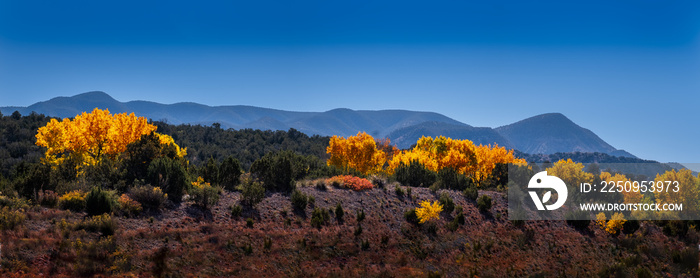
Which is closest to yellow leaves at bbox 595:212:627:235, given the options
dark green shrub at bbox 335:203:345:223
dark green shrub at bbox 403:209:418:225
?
dark green shrub at bbox 403:209:418:225

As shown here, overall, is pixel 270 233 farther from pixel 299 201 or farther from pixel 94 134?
pixel 94 134

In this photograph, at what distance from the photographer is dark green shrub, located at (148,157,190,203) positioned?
19.8 m

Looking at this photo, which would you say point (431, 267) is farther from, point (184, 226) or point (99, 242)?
point (99, 242)

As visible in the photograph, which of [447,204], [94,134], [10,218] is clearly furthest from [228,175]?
[447,204]

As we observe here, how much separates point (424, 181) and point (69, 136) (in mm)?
28520

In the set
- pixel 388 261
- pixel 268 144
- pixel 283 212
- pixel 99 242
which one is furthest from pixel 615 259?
pixel 268 144

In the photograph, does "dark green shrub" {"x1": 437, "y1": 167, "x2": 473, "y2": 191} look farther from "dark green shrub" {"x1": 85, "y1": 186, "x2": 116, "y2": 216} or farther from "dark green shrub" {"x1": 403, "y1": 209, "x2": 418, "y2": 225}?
"dark green shrub" {"x1": 85, "y1": 186, "x2": 116, "y2": 216}

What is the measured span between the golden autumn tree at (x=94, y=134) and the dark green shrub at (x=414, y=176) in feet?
67.7

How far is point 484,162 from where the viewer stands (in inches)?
1801

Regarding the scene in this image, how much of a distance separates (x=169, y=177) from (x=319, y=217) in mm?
7969

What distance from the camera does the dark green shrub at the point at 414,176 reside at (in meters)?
34.9

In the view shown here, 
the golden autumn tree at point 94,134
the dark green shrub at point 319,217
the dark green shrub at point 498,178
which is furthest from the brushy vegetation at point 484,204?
the golden autumn tree at point 94,134

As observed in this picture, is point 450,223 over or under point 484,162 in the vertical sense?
under

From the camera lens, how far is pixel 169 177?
19953 mm
